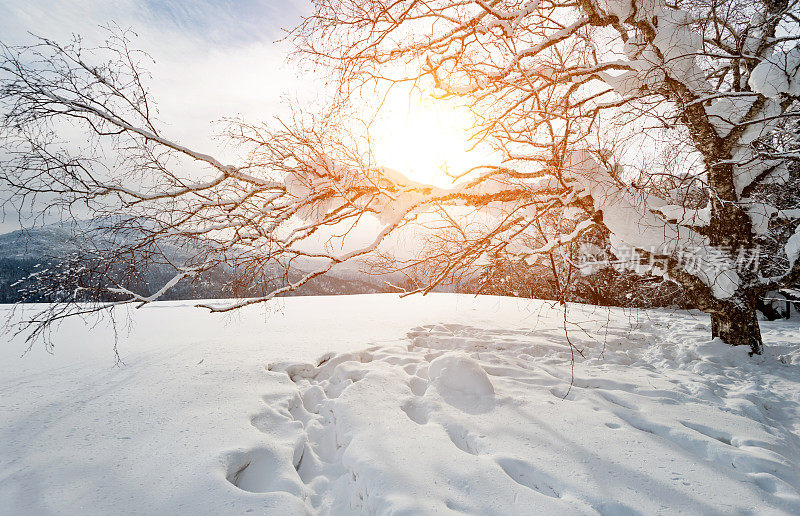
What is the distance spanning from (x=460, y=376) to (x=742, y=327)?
4.49 meters

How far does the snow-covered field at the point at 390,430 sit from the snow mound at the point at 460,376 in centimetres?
2

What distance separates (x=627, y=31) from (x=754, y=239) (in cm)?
328

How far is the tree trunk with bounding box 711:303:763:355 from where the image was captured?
4.85 meters

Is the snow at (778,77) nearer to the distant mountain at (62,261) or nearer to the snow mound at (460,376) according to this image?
the snow mound at (460,376)

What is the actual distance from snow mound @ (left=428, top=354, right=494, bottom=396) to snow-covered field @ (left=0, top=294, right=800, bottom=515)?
0.6 inches

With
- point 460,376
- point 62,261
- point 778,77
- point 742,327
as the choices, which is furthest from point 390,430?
point 742,327

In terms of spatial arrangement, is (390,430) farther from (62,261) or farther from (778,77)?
(778,77)

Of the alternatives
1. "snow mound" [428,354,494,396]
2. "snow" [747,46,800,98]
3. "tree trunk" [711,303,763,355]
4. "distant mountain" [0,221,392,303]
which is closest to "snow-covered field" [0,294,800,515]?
"snow mound" [428,354,494,396]

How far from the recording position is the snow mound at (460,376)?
339 centimetres

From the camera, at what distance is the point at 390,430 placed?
2678 millimetres

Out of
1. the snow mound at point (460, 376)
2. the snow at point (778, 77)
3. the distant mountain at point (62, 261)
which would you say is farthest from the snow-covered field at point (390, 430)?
the snow at point (778, 77)

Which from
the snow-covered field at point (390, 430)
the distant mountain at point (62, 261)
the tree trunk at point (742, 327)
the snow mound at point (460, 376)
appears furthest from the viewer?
the tree trunk at point (742, 327)

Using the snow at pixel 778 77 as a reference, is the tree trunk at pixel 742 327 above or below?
below

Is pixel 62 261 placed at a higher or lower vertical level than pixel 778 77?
lower
